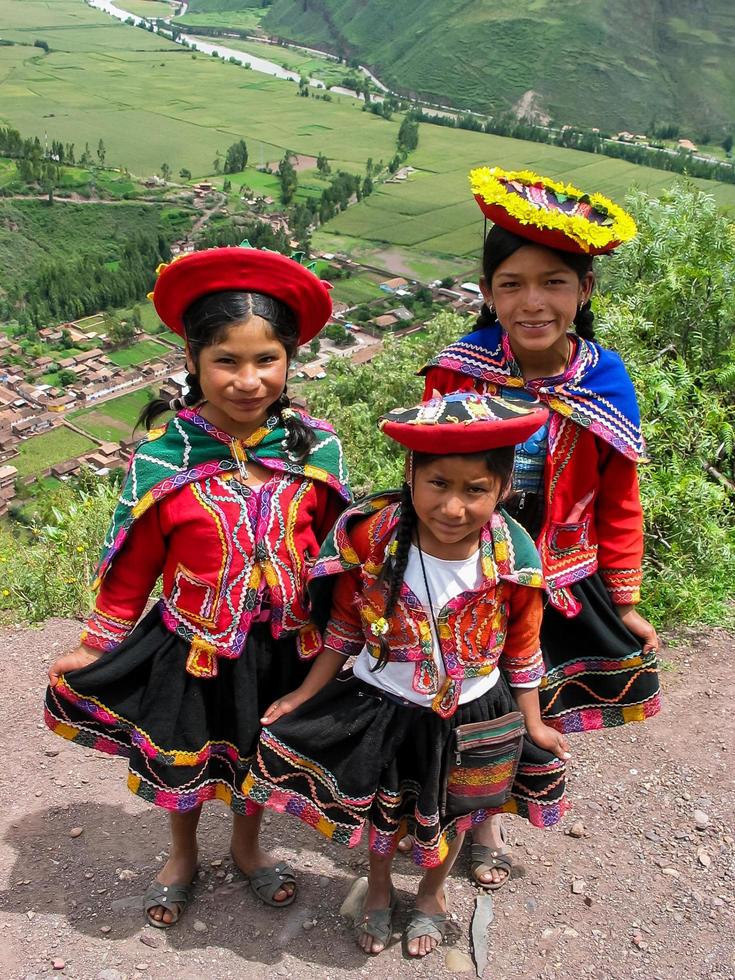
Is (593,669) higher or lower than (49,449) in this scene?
higher

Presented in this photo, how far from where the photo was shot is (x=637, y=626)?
2.42m

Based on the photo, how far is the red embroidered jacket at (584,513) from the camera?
2.25m

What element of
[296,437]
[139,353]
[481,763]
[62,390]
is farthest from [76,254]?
[481,763]

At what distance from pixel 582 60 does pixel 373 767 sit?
8519 cm

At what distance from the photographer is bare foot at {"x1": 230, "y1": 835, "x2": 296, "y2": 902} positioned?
263 centimetres

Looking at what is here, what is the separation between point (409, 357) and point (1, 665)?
656 centimetres

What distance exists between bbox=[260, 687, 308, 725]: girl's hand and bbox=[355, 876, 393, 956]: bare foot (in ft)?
2.19

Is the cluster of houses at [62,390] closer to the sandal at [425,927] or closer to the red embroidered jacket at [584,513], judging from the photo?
the sandal at [425,927]

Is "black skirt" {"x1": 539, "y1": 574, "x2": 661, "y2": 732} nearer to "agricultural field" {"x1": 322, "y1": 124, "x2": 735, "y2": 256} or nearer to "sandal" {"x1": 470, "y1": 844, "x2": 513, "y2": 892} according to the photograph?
"sandal" {"x1": 470, "y1": 844, "x2": 513, "y2": 892}

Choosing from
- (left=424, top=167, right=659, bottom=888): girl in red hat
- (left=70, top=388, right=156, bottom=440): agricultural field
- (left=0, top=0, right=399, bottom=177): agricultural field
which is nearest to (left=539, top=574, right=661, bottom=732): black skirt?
(left=424, top=167, right=659, bottom=888): girl in red hat

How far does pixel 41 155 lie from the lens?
5819 centimetres

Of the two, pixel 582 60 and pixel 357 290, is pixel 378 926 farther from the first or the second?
pixel 582 60

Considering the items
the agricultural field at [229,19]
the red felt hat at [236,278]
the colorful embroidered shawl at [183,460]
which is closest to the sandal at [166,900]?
the colorful embroidered shawl at [183,460]


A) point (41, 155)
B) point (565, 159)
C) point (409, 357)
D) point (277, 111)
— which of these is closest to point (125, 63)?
point (277, 111)
